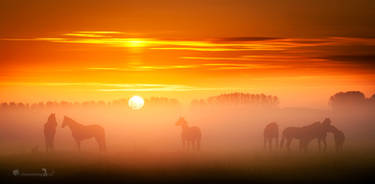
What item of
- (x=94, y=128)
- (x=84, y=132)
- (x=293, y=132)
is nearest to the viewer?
(x=84, y=132)

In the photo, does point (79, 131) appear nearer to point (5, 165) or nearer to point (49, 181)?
point (5, 165)

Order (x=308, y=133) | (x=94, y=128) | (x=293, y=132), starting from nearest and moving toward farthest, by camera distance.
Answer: (x=94, y=128)
(x=308, y=133)
(x=293, y=132)

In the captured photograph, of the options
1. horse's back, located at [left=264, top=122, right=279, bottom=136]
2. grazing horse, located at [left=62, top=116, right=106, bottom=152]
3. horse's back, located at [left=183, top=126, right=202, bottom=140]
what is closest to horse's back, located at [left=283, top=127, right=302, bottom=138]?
horse's back, located at [left=264, top=122, right=279, bottom=136]

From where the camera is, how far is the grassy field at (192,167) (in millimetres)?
26981

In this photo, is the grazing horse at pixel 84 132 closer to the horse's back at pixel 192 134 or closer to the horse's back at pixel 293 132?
the horse's back at pixel 192 134

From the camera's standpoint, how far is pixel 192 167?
30188mm

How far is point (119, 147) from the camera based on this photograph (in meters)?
41.8

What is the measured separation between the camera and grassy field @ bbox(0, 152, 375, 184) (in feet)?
88.5

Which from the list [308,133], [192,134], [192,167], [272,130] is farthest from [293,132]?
[192,167]

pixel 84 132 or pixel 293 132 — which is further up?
pixel 293 132

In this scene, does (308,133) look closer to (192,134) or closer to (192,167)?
(192,134)

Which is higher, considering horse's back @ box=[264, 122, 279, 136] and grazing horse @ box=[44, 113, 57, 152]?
horse's back @ box=[264, 122, 279, 136]

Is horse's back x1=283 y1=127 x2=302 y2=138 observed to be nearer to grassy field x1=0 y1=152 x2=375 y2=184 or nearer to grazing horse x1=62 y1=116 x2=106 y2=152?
grassy field x1=0 y1=152 x2=375 y2=184

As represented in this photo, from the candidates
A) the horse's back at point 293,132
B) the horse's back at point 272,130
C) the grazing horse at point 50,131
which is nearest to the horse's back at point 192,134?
the horse's back at point 272,130
